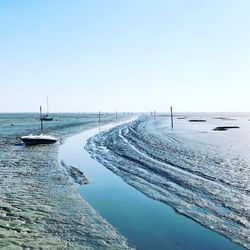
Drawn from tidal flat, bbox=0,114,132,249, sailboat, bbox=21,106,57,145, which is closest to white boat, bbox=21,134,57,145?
sailboat, bbox=21,106,57,145

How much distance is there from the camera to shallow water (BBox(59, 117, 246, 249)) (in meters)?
10.6

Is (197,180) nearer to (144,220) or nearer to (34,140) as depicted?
(144,220)

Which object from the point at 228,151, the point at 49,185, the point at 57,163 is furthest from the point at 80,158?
the point at 228,151

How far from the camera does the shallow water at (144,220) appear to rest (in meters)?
10.6

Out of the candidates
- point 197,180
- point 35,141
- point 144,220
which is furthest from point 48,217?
point 35,141

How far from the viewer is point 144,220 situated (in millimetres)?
12812

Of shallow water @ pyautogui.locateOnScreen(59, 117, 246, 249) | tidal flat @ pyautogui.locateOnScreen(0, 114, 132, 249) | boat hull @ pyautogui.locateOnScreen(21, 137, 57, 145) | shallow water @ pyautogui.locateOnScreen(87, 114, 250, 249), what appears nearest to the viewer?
tidal flat @ pyautogui.locateOnScreen(0, 114, 132, 249)

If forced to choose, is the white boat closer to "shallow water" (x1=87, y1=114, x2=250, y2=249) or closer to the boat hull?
Answer: the boat hull

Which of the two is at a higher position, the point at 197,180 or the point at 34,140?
the point at 34,140

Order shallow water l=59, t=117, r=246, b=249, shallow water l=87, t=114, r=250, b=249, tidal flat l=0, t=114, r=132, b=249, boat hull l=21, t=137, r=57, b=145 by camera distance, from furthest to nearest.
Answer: boat hull l=21, t=137, r=57, b=145 → shallow water l=87, t=114, r=250, b=249 → shallow water l=59, t=117, r=246, b=249 → tidal flat l=0, t=114, r=132, b=249

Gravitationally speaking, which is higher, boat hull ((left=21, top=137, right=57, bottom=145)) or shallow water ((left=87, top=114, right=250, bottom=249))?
boat hull ((left=21, top=137, right=57, bottom=145))

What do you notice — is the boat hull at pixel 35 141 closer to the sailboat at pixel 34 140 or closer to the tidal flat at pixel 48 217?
the sailboat at pixel 34 140

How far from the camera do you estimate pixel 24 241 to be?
33.8ft

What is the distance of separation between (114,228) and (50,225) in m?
2.33
